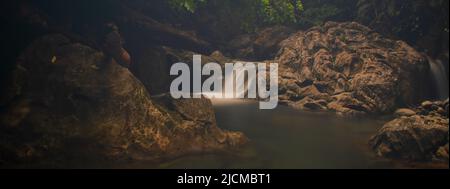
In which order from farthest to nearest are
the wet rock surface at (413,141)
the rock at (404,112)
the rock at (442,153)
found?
the rock at (404,112), the wet rock surface at (413,141), the rock at (442,153)

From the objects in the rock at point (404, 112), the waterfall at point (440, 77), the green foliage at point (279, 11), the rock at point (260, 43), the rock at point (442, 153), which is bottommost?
the rock at point (442, 153)

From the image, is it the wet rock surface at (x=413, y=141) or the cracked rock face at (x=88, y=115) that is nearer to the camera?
the cracked rock face at (x=88, y=115)

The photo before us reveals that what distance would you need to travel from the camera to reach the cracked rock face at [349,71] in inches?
685

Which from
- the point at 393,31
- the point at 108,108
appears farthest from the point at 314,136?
the point at 393,31

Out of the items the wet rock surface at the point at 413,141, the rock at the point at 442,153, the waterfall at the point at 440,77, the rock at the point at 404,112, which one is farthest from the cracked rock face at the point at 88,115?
the waterfall at the point at 440,77

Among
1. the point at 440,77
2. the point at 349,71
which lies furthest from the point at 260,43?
the point at 440,77

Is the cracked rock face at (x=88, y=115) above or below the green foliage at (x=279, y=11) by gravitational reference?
below

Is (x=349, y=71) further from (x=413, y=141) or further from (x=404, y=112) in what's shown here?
(x=413, y=141)

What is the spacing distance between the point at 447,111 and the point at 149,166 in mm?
13022

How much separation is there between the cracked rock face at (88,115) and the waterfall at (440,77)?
47.3 ft

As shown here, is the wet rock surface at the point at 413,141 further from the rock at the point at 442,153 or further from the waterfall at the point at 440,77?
the waterfall at the point at 440,77

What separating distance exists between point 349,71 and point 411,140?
10285mm

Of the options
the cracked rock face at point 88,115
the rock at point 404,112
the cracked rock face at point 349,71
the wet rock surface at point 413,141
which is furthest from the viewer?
the cracked rock face at point 349,71

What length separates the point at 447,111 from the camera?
14.4 m
